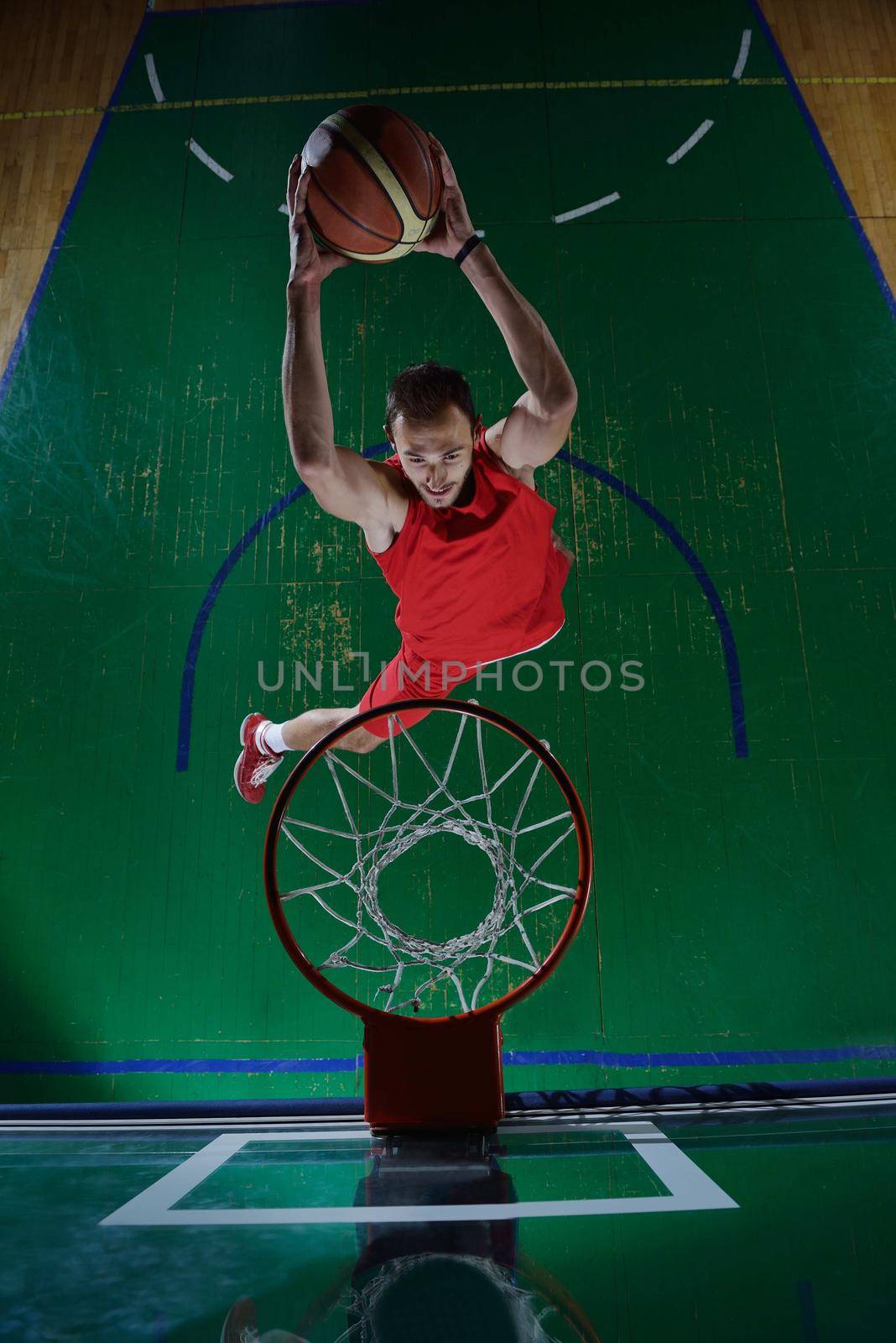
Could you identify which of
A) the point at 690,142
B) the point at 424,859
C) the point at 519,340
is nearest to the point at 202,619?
the point at 424,859

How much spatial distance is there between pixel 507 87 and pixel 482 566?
4369mm

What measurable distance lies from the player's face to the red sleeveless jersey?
0.27 feet

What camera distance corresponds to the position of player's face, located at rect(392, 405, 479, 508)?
2459 millimetres

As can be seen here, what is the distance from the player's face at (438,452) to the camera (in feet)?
8.07

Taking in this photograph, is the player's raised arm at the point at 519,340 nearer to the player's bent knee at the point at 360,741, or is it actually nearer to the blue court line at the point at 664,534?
the player's bent knee at the point at 360,741

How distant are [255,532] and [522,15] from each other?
12.5 feet

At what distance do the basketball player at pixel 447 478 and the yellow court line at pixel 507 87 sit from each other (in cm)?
384

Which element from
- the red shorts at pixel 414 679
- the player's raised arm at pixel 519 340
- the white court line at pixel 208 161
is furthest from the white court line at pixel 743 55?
the red shorts at pixel 414 679

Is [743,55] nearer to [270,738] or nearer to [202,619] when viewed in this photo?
[202,619]

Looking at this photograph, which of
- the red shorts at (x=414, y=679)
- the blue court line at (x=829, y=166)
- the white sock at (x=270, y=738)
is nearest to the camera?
the red shorts at (x=414, y=679)

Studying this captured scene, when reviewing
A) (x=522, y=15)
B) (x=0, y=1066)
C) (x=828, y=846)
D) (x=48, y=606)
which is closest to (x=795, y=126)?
(x=522, y=15)

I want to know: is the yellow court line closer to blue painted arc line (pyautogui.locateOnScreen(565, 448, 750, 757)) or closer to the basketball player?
blue painted arc line (pyautogui.locateOnScreen(565, 448, 750, 757))

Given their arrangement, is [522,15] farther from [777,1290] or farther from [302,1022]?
[777,1290]

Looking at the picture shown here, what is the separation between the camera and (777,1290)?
5.08 ft
